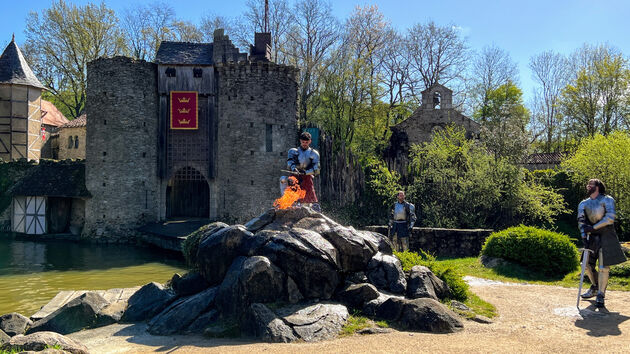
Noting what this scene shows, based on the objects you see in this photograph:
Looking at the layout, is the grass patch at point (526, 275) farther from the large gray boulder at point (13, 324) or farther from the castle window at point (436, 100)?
the castle window at point (436, 100)

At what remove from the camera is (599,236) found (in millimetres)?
9031

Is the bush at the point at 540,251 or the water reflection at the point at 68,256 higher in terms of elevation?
the bush at the point at 540,251

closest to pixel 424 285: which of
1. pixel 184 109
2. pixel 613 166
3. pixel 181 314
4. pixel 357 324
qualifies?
pixel 357 324

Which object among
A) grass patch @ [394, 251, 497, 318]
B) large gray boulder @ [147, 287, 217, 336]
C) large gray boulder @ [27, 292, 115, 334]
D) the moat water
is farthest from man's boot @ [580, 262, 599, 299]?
the moat water

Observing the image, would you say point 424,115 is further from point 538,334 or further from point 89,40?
point 89,40

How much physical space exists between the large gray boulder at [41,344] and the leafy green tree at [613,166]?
69.4 feet

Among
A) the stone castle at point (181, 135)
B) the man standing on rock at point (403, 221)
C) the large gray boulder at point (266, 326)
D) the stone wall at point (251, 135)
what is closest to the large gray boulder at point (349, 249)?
the large gray boulder at point (266, 326)

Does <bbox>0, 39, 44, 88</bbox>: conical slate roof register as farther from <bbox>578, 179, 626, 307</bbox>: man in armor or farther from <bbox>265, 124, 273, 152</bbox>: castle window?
<bbox>578, 179, 626, 307</bbox>: man in armor

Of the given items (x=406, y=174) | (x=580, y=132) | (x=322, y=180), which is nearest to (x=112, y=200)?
(x=322, y=180)

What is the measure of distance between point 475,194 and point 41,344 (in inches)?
658

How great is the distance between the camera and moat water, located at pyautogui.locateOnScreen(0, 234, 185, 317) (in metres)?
14.9

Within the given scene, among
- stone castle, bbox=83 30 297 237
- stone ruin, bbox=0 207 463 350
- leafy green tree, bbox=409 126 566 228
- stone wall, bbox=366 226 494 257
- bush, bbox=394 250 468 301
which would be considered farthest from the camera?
stone castle, bbox=83 30 297 237

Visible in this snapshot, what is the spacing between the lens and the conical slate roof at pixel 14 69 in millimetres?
34625

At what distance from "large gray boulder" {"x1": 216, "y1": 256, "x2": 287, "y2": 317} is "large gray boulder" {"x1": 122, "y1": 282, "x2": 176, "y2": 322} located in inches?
78.2
